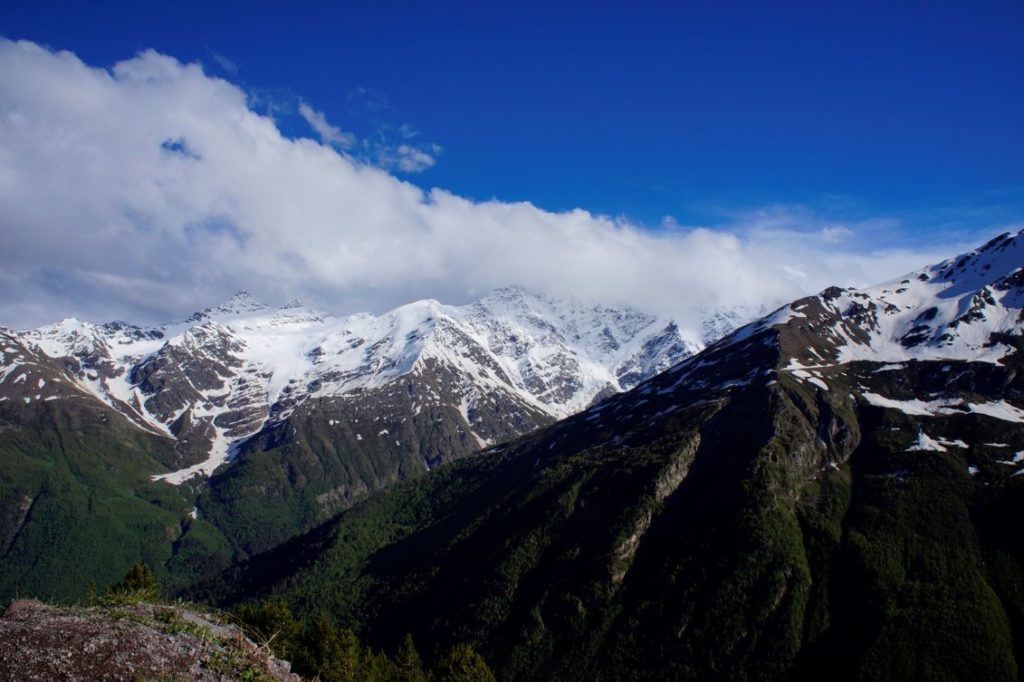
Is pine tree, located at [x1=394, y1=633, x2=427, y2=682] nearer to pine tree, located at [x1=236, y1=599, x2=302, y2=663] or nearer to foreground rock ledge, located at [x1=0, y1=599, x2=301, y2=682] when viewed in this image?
pine tree, located at [x1=236, y1=599, x2=302, y2=663]

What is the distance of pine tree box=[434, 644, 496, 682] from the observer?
414ft

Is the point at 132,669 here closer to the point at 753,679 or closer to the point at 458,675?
the point at 458,675

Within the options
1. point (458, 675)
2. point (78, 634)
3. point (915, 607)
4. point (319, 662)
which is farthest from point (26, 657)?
point (915, 607)

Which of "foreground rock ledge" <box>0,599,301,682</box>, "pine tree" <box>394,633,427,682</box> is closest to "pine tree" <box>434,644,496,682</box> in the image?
"pine tree" <box>394,633,427,682</box>

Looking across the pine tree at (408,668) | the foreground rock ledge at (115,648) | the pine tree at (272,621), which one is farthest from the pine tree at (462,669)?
the foreground rock ledge at (115,648)

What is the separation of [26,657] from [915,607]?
229 m

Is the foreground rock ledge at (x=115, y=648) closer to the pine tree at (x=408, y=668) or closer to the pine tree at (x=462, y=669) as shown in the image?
the pine tree at (x=408, y=668)

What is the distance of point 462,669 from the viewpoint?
128 m

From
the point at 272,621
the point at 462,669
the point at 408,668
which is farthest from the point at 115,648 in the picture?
the point at 462,669

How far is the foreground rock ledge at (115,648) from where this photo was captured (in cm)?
2792

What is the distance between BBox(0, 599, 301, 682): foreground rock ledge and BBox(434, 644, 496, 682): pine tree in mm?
98843

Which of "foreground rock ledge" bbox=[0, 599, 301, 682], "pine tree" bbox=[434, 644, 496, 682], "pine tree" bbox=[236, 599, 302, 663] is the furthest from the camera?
"pine tree" bbox=[434, 644, 496, 682]

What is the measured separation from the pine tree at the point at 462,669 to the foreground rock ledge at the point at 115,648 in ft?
324

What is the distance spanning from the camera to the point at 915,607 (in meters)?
198
